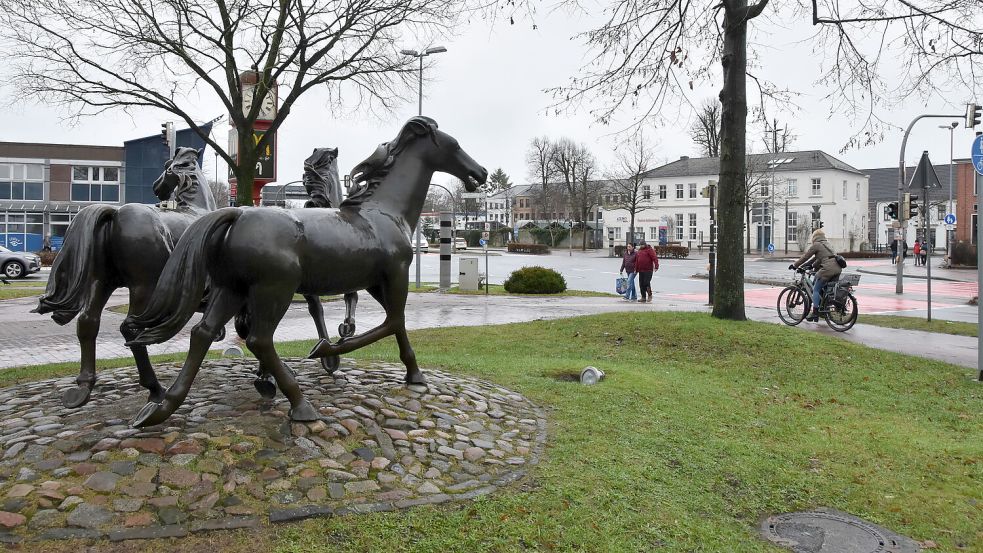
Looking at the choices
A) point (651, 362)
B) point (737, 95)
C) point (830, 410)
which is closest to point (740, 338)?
point (651, 362)

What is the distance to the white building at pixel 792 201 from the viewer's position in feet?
218

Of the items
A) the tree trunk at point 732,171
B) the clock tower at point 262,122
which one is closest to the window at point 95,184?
the clock tower at point 262,122

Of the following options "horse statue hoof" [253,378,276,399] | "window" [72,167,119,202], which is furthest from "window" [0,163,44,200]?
"horse statue hoof" [253,378,276,399]

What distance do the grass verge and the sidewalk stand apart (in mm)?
2236

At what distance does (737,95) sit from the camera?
38.3 feet

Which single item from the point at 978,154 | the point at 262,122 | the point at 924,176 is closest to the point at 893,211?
the point at 924,176

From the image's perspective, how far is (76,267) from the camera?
16.5ft

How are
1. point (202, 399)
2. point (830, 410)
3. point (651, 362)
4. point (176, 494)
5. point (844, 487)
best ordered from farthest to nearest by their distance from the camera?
1. point (651, 362)
2. point (830, 410)
3. point (202, 399)
4. point (844, 487)
5. point (176, 494)

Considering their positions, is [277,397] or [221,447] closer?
[221,447]

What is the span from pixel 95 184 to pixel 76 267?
168ft

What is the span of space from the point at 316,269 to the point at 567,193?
77.3 metres

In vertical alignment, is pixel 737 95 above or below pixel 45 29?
below

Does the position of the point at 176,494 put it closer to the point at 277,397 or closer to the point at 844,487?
the point at 277,397

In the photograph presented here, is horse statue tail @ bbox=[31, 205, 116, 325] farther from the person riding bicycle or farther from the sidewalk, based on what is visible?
the person riding bicycle
